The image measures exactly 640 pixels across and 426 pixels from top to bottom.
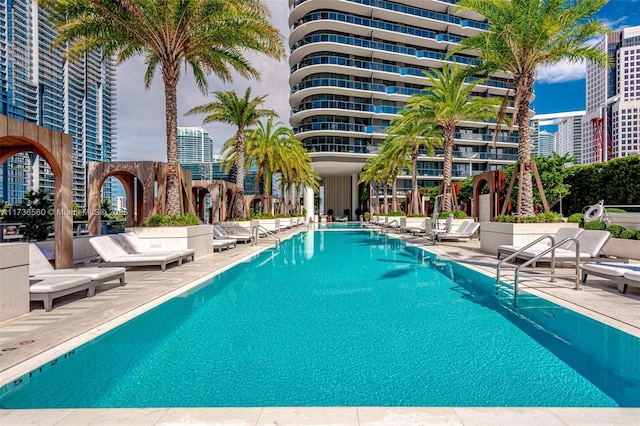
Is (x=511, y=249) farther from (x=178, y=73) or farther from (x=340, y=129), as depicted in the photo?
(x=340, y=129)

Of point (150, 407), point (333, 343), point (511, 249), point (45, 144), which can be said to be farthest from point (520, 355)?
point (45, 144)

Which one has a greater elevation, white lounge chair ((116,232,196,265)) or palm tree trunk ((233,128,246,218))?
palm tree trunk ((233,128,246,218))

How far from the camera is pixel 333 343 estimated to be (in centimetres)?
425

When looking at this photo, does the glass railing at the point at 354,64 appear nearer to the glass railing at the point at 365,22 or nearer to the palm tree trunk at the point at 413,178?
the glass railing at the point at 365,22

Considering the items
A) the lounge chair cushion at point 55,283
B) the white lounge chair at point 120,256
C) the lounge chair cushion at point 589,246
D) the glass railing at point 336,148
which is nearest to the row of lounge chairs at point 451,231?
the lounge chair cushion at point 589,246

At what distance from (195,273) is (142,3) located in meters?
8.37

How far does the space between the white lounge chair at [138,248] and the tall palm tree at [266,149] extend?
15.2m

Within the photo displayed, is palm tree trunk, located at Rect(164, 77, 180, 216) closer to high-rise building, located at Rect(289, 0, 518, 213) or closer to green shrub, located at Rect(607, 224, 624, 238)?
green shrub, located at Rect(607, 224, 624, 238)

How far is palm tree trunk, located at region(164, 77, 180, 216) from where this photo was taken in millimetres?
11789

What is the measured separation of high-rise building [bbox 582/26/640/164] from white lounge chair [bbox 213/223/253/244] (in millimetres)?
94600

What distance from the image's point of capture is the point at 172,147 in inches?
476

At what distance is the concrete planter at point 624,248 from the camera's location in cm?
988

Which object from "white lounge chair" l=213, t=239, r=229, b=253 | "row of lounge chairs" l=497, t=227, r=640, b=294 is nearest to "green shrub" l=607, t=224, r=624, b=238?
"row of lounge chairs" l=497, t=227, r=640, b=294

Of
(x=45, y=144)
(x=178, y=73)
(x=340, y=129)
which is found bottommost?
(x=45, y=144)
